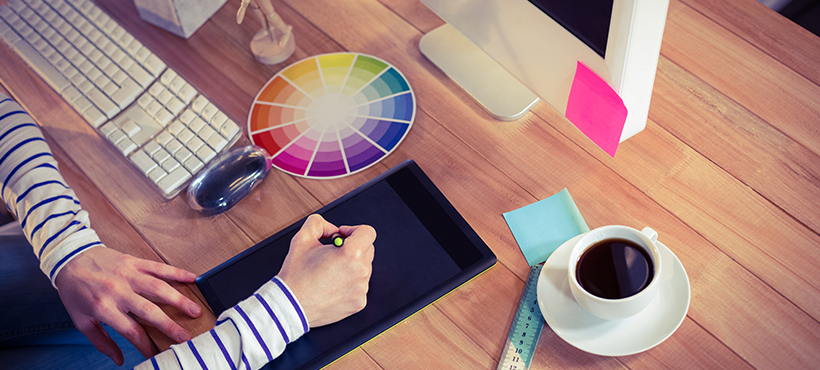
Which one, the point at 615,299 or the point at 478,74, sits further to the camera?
the point at 478,74

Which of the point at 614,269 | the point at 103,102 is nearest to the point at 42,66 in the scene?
the point at 103,102

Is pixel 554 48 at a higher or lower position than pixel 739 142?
higher

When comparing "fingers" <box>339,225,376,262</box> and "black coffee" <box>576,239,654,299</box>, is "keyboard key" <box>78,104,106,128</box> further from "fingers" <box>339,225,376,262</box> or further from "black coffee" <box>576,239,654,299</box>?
"black coffee" <box>576,239,654,299</box>

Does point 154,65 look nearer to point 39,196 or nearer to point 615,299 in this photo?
point 39,196

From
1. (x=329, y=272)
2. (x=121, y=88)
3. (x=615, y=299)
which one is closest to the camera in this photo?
(x=615, y=299)

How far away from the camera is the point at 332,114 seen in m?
0.84

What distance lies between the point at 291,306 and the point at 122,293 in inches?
9.6

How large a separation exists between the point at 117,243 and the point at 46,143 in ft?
0.71

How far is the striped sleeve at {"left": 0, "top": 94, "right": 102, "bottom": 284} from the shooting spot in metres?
0.75

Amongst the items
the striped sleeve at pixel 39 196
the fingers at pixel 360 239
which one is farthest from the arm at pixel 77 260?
the fingers at pixel 360 239

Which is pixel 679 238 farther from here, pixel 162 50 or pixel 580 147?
pixel 162 50

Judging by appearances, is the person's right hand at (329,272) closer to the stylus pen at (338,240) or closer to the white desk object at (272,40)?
the stylus pen at (338,240)

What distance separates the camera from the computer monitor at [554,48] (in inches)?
21.7

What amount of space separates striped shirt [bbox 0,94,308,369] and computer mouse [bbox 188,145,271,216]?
0.51ft
